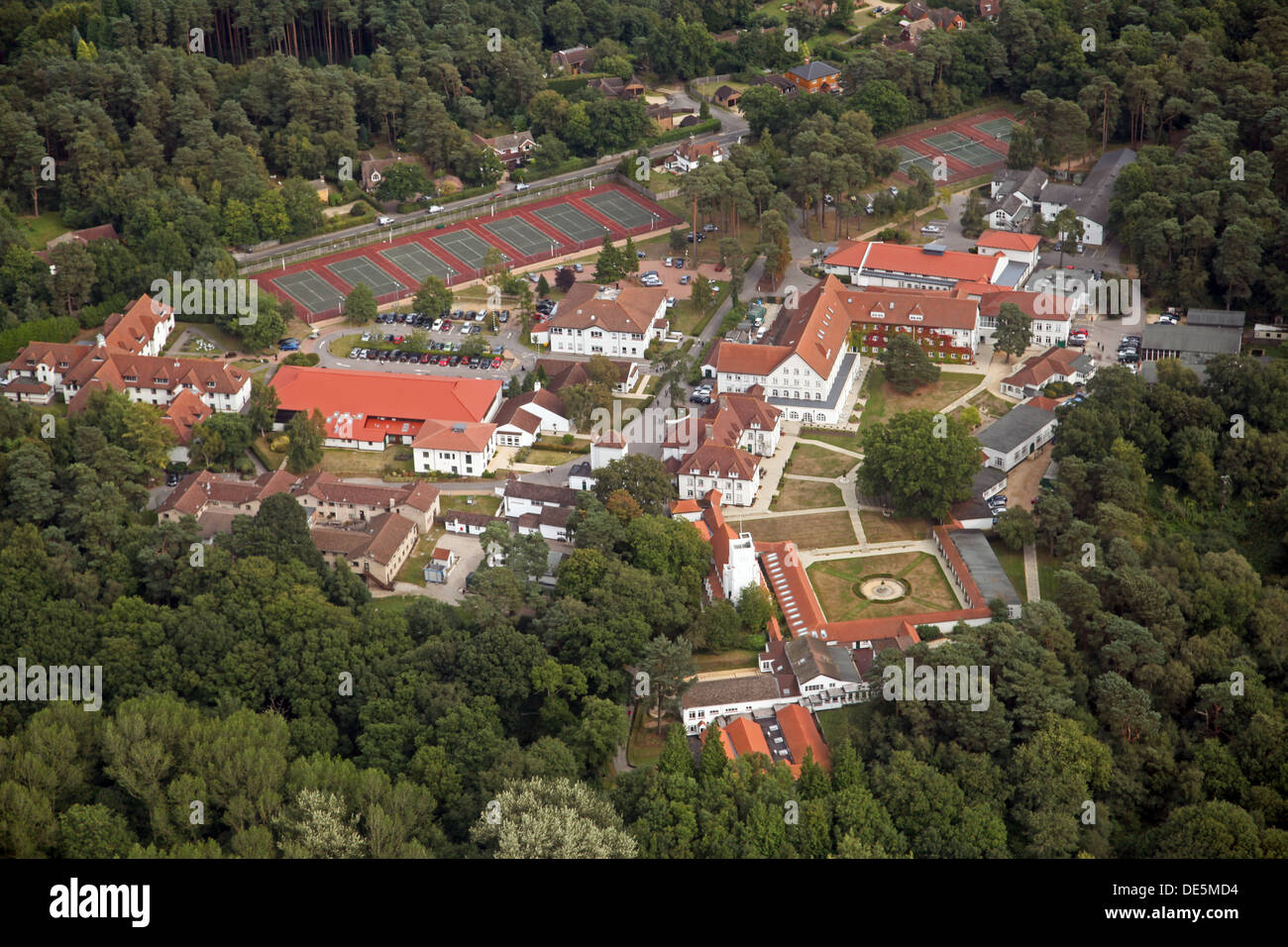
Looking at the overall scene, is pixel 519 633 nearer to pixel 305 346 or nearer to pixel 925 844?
pixel 925 844

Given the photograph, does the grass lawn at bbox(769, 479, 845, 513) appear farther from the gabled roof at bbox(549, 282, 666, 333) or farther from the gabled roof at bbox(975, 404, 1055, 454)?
the gabled roof at bbox(549, 282, 666, 333)

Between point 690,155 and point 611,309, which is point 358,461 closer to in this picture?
point 611,309

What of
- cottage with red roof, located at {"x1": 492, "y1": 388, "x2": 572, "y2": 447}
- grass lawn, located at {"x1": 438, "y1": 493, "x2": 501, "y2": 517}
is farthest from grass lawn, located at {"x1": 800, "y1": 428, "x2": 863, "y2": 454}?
grass lawn, located at {"x1": 438, "y1": 493, "x2": 501, "y2": 517}

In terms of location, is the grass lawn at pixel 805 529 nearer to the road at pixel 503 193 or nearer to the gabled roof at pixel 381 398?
the gabled roof at pixel 381 398

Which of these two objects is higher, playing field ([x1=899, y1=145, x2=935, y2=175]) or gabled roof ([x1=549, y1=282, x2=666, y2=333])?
playing field ([x1=899, y1=145, x2=935, y2=175])

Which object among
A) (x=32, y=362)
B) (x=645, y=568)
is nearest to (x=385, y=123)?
(x=32, y=362)
